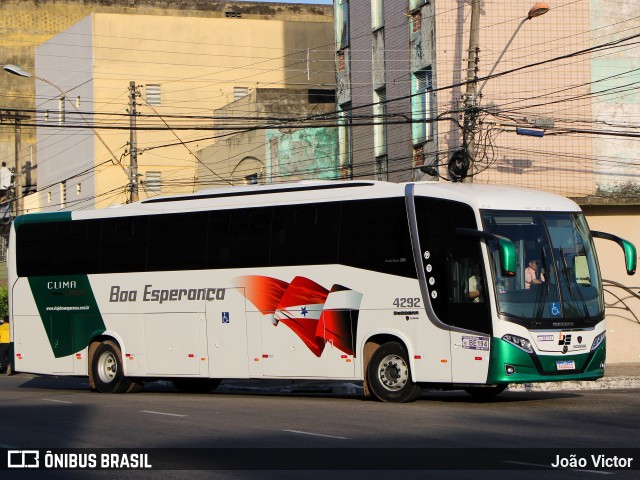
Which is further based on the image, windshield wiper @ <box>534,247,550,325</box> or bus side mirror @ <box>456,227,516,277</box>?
windshield wiper @ <box>534,247,550,325</box>

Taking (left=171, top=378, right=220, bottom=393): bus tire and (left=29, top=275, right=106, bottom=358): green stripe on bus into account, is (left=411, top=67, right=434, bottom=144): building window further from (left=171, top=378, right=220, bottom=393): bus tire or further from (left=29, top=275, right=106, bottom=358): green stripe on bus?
(left=29, top=275, right=106, bottom=358): green stripe on bus

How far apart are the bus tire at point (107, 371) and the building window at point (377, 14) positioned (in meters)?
17.1

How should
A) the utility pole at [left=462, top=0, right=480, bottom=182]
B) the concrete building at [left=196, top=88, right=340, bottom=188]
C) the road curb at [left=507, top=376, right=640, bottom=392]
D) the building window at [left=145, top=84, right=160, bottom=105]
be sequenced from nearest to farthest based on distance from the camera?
the road curb at [left=507, top=376, right=640, bottom=392] → the utility pole at [left=462, top=0, right=480, bottom=182] → the concrete building at [left=196, top=88, right=340, bottom=188] → the building window at [left=145, top=84, right=160, bottom=105]

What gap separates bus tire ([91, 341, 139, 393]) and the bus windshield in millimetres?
8719

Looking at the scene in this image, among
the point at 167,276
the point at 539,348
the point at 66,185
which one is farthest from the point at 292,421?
the point at 66,185

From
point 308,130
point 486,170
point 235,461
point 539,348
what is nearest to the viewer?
point 235,461

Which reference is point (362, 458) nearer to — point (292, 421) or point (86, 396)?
point (292, 421)

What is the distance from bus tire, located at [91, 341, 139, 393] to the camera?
936 inches

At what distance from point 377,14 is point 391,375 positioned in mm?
20496

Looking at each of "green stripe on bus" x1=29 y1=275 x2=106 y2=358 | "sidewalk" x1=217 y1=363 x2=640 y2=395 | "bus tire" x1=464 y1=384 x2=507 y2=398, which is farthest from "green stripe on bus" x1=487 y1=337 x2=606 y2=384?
"green stripe on bus" x1=29 y1=275 x2=106 y2=358

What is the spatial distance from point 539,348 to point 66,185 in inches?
1671

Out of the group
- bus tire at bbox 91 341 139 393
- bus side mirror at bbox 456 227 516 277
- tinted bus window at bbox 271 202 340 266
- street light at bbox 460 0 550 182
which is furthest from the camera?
street light at bbox 460 0 550 182

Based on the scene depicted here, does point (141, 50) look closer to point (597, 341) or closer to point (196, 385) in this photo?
point (196, 385)

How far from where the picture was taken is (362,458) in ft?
39.8
